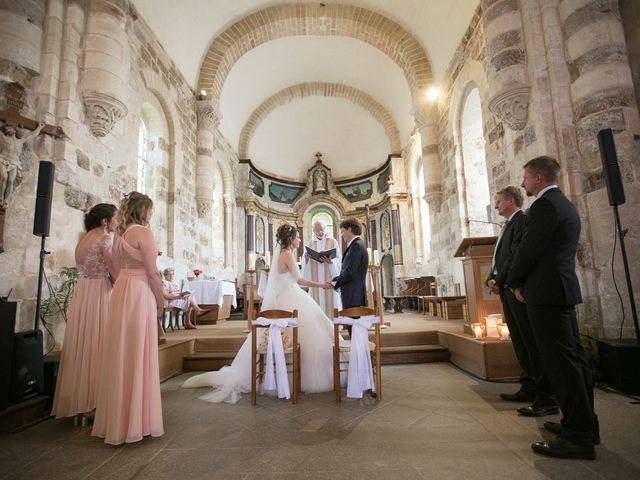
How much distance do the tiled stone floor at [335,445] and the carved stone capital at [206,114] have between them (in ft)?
→ 25.9

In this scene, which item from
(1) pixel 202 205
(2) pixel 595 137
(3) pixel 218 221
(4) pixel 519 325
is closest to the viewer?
(4) pixel 519 325

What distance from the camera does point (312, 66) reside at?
13.9m

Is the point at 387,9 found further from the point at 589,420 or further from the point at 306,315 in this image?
the point at 589,420

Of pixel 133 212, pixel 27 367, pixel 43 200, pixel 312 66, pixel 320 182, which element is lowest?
pixel 27 367

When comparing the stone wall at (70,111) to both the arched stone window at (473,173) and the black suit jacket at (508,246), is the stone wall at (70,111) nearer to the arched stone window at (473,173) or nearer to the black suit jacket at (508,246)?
the black suit jacket at (508,246)

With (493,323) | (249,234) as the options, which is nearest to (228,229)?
(249,234)

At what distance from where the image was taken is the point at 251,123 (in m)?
14.4

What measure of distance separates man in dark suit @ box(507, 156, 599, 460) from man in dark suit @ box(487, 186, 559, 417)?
0.39 meters

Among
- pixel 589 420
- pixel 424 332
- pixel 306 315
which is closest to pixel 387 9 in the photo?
pixel 424 332

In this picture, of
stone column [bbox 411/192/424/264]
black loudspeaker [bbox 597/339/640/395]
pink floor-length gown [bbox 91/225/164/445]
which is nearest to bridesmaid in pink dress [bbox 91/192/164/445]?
pink floor-length gown [bbox 91/225/164/445]

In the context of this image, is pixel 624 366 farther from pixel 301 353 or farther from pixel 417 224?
pixel 417 224

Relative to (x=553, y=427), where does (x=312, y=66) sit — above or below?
above

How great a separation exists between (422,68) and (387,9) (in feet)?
5.69

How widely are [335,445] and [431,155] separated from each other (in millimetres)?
8858
